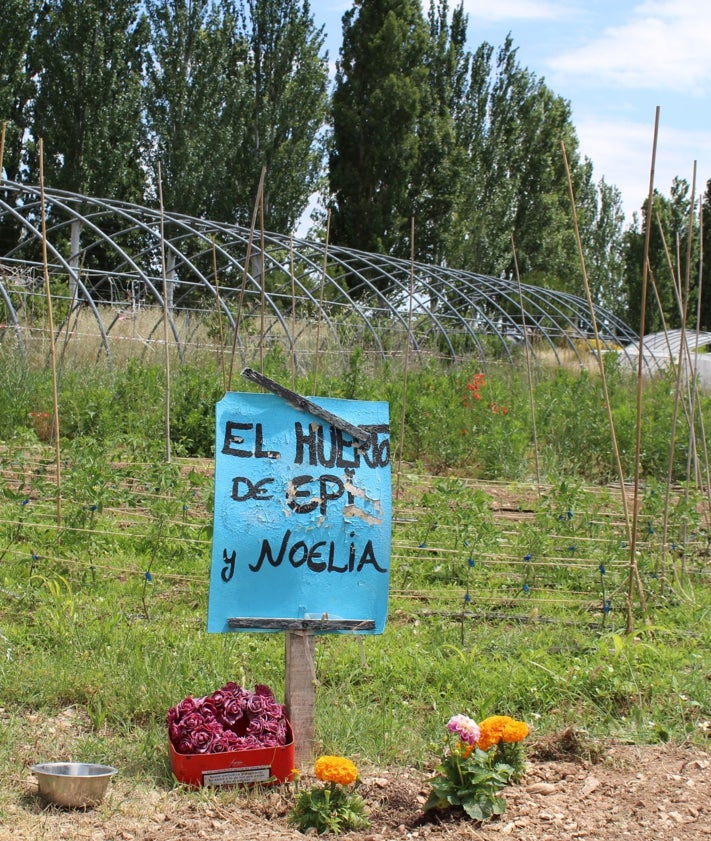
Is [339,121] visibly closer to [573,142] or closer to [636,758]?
[573,142]

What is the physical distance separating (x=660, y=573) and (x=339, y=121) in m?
17.7

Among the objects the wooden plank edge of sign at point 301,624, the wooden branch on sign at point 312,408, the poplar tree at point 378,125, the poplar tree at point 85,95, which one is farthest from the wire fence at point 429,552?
the poplar tree at point 378,125

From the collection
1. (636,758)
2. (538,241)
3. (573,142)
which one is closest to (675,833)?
(636,758)

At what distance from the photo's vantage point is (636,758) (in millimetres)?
2514

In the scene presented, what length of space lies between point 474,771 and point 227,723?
0.62 m

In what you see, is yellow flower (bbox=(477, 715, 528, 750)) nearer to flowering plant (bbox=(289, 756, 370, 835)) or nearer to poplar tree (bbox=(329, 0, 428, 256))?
flowering plant (bbox=(289, 756, 370, 835))

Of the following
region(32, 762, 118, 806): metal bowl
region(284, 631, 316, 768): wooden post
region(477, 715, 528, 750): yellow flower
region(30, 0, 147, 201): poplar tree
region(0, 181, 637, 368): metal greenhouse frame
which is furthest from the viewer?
region(30, 0, 147, 201): poplar tree

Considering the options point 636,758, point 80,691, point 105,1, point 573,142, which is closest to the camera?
point 636,758

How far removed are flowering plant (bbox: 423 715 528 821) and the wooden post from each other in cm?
37

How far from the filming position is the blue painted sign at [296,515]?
242 centimetres

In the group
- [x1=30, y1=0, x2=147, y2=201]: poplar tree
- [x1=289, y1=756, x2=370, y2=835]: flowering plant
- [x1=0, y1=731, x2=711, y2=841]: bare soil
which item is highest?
[x1=30, y1=0, x2=147, y2=201]: poplar tree

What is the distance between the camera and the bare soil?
2.04m

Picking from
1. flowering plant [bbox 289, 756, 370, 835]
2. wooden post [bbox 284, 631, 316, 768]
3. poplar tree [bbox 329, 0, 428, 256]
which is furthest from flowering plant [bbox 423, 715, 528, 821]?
poplar tree [bbox 329, 0, 428, 256]

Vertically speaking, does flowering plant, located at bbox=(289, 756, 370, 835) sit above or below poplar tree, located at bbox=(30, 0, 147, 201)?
below
